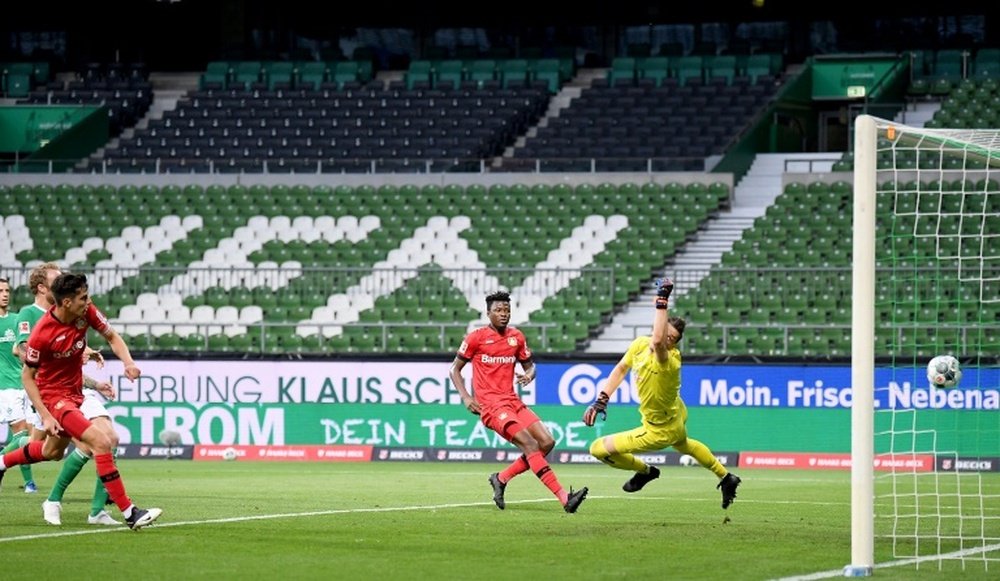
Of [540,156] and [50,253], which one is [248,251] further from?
[540,156]

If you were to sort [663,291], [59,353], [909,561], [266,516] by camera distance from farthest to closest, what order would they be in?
[266,516]
[663,291]
[59,353]
[909,561]

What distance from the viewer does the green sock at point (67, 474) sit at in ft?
47.8

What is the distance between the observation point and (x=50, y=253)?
124ft

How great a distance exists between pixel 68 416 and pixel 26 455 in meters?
1.40

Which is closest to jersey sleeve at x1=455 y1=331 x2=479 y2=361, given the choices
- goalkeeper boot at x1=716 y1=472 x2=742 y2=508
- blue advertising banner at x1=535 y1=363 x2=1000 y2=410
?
goalkeeper boot at x1=716 y1=472 x2=742 y2=508

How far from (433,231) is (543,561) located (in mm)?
25082

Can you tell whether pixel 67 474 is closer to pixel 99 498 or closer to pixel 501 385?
pixel 99 498

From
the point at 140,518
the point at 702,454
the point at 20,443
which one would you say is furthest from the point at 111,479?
the point at 20,443

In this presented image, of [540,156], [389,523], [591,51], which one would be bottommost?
[389,523]

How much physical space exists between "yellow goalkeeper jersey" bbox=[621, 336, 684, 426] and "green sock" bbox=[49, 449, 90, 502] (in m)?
5.10

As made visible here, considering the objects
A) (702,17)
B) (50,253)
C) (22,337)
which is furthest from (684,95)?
(22,337)

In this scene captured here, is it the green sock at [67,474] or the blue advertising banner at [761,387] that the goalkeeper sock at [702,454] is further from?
the blue advertising banner at [761,387]

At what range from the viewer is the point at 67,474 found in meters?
14.9

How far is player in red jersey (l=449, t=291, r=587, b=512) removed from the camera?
16250mm
